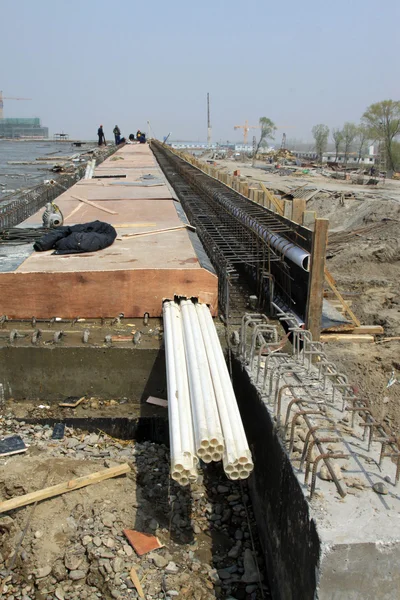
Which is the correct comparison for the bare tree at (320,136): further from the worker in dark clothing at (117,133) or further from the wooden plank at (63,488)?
the wooden plank at (63,488)

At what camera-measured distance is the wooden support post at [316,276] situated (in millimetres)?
7234

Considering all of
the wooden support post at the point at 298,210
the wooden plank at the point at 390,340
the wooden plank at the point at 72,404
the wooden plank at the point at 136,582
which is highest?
the wooden support post at the point at 298,210

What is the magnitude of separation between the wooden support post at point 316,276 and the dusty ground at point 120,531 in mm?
2711

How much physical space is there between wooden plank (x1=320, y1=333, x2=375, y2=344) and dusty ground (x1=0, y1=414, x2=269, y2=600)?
4327 millimetres

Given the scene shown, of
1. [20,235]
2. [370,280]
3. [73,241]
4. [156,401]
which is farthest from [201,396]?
[370,280]

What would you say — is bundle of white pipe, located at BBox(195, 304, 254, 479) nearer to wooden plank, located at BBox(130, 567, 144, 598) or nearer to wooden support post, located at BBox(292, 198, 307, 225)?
wooden plank, located at BBox(130, 567, 144, 598)

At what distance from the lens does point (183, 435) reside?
4.46 metres

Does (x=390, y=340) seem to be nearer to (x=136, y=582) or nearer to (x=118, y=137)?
(x=136, y=582)

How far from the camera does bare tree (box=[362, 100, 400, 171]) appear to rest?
5528 cm

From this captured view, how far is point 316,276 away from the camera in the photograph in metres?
7.48

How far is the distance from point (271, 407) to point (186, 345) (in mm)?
1207

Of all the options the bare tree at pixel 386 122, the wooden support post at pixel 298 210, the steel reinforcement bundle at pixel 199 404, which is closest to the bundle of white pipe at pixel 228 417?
the steel reinforcement bundle at pixel 199 404

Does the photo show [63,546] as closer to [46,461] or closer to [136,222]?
[46,461]

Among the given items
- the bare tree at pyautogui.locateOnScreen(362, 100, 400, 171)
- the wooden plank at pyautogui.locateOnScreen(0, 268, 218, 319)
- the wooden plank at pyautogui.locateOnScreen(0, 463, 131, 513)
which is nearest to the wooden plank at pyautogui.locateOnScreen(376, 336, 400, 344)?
the wooden plank at pyautogui.locateOnScreen(0, 268, 218, 319)
